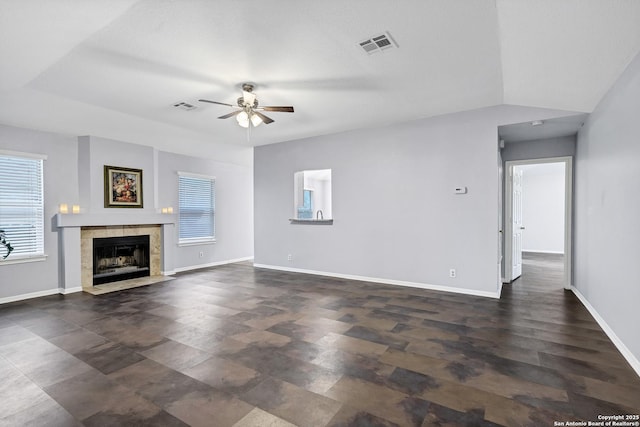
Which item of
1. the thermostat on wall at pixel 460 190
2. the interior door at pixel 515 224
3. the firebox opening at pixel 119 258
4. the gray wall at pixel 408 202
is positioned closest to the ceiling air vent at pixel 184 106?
the gray wall at pixel 408 202

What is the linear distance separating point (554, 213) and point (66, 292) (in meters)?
13.4

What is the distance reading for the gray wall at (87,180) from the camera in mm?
4844

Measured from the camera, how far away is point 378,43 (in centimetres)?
280

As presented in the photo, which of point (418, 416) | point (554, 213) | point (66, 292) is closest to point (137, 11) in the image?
point (418, 416)

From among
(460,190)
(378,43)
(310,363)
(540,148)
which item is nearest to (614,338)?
(460,190)

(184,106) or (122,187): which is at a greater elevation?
(184,106)

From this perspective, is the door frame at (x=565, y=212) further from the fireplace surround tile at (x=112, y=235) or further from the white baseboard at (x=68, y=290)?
the white baseboard at (x=68, y=290)

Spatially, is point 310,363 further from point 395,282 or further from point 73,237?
point 73,237

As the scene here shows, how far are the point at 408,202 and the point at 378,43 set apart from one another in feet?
9.75

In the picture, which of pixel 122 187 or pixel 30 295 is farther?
pixel 122 187

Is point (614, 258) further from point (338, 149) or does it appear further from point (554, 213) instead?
point (554, 213)

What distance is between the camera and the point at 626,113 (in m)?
2.74

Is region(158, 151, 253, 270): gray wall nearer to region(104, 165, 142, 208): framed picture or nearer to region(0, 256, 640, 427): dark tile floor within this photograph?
region(104, 165, 142, 208): framed picture

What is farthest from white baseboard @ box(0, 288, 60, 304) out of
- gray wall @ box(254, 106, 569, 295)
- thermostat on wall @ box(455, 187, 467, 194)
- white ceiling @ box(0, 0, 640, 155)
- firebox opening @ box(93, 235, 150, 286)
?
thermostat on wall @ box(455, 187, 467, 194)
